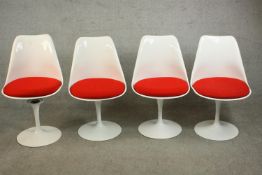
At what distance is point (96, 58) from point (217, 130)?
145 centimetres

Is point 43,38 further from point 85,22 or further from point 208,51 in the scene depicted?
point 208,51

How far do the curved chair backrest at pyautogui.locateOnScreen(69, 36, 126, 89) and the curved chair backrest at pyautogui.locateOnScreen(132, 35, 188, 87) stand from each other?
29 centimetres

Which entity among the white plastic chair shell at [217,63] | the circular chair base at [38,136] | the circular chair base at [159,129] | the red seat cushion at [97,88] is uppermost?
the white plastic chair shell at [217,63]

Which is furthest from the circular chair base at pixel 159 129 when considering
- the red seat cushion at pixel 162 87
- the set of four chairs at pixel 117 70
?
the red seat cushion at pixel 162 87

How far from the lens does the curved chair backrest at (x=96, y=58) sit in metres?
3.62

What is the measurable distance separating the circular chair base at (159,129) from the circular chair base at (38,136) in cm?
88

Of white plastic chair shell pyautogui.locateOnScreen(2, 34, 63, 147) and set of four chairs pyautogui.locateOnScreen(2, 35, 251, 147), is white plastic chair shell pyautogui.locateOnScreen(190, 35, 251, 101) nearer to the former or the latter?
set of four chairs pyautogui.locateOnScreen(2, 35, 251, 147)

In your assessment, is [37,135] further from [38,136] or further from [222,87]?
[222,87]

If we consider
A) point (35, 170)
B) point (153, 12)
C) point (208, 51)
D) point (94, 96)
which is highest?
point (153, 12)

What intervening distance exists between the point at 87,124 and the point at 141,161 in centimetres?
97

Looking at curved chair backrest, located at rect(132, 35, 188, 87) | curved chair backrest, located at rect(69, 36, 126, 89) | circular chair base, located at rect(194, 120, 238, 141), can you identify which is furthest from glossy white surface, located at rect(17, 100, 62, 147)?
circular chair base, located at rect(194, 120, 238, 141)

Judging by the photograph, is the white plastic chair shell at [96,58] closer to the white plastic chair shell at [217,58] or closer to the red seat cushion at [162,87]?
the red seat cushion at [162,87]

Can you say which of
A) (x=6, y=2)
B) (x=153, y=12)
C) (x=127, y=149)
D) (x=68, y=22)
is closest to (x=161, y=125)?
(x=127, y=149)

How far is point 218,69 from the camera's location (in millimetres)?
3625
